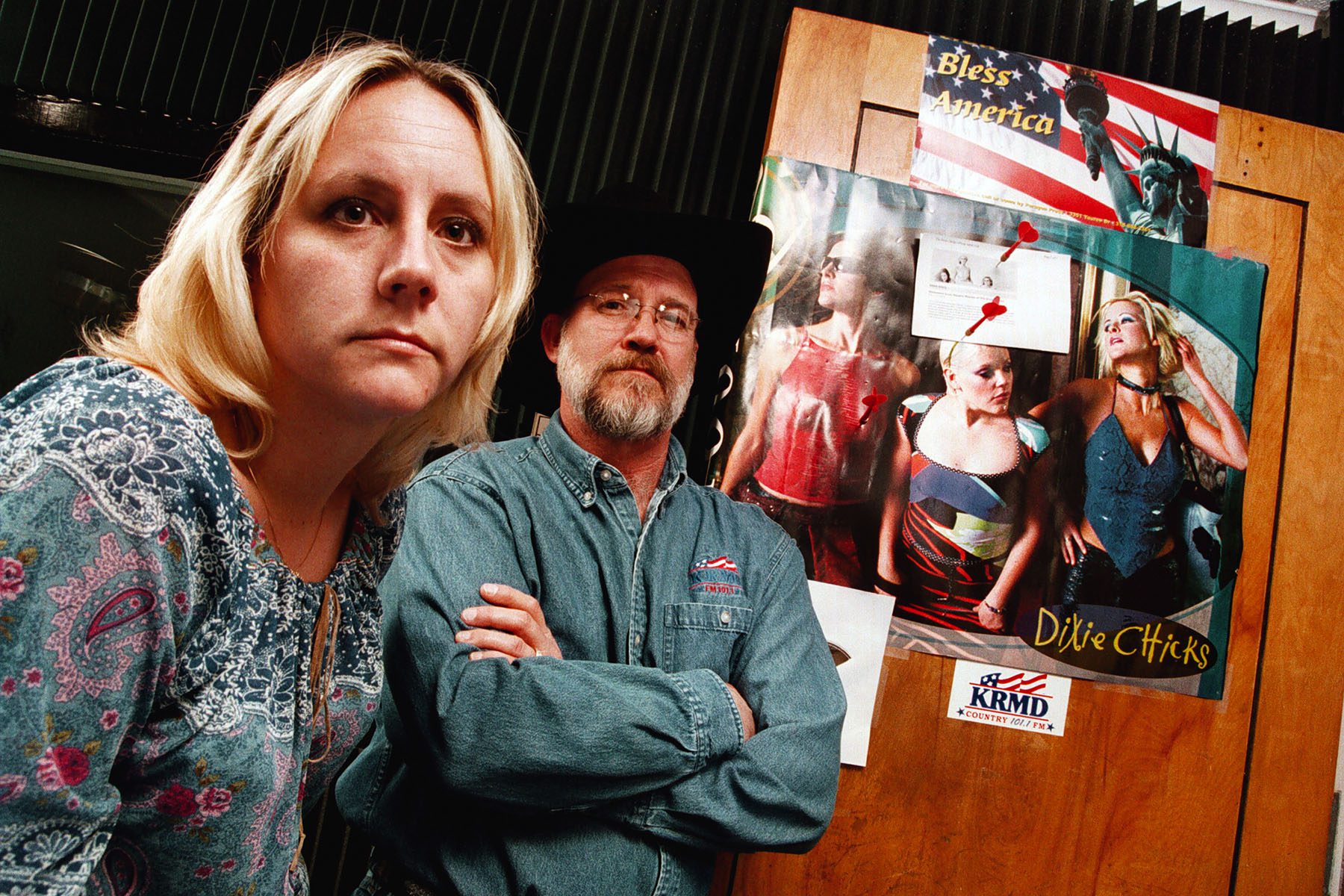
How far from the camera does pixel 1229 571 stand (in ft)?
7.40

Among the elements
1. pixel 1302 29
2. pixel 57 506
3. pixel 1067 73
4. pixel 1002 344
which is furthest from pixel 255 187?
pixel 1302 29

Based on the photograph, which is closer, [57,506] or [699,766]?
[57,506]

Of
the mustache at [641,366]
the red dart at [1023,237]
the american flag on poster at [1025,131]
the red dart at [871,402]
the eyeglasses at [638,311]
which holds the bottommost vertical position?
the mustache at [641,366]

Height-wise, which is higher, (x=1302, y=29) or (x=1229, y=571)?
(x=1302, y=29)

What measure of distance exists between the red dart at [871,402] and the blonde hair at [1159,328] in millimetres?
632

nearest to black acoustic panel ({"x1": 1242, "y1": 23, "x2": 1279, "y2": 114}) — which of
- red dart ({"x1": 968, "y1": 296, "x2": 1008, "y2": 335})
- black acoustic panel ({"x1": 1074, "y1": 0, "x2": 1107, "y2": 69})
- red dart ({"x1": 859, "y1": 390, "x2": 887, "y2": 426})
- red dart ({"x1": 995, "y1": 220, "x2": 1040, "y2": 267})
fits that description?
black acoustic panel ({"x1": 1074, "y1": 0, "x2": 1107, "y2": 69})

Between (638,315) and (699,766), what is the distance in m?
1.03

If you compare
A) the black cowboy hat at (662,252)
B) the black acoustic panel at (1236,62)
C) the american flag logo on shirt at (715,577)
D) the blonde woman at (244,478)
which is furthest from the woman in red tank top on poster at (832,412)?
the black acoustic panel at (1236,62)

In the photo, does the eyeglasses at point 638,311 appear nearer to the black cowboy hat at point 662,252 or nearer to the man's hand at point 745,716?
the black cowboy hat at point 662,252

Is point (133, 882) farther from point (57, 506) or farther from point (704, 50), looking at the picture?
point (704, 50)

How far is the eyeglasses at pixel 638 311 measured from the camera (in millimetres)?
1991

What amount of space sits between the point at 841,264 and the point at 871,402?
1.24ft

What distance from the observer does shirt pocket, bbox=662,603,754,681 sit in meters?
1.67

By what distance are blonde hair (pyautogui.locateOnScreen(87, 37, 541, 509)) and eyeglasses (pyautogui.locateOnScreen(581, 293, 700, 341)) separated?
850 millimetres
